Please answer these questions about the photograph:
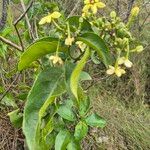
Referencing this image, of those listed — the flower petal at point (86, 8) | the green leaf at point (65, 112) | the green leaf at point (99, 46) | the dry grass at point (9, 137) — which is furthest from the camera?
the dry grass at point (9, 137)

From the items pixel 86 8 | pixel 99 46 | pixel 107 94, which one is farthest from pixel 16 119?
pixel 107 94

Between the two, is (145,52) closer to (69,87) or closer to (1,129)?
(1,129)

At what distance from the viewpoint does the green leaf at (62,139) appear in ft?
3.57

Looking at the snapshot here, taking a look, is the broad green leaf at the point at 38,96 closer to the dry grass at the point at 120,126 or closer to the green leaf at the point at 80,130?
the green leaf at the point at 80,130

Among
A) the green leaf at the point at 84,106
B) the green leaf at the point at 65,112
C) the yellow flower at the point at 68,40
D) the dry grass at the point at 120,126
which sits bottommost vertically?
the dry grass at the point at 120,126

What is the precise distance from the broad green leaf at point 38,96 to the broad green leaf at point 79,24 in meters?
0.08

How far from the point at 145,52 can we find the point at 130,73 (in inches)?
12.2

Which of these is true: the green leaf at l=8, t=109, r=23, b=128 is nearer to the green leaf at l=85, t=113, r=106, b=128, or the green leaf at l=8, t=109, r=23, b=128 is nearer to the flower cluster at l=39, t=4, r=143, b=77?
the green leaf at l=85, t=113, r=106, b=128

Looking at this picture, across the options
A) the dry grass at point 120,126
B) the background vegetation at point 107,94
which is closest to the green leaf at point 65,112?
the background vegetation at point 107,94

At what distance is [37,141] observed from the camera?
0.80 m

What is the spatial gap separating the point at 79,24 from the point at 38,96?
0.15 m

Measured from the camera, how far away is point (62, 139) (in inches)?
44.4

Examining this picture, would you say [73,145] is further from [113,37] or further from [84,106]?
[113,37]

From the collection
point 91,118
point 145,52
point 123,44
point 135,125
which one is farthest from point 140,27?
point 123,44
